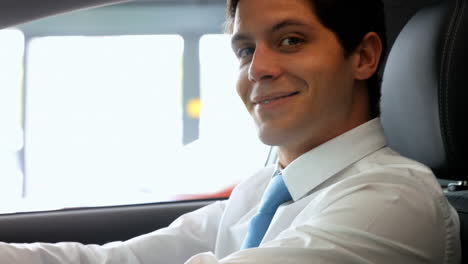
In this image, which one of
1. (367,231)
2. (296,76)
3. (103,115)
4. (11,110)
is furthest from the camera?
(103,115)

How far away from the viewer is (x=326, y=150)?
1284mm

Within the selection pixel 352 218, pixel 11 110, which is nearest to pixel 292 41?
pixel 352 218

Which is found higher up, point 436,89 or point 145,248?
point 436,89

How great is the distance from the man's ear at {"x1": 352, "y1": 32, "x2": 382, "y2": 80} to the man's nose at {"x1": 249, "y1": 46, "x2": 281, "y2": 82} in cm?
20

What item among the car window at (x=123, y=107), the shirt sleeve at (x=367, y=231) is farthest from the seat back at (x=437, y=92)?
the car window at (x=123, y=107)

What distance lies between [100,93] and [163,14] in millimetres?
580

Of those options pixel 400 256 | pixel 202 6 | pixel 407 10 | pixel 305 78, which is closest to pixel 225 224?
pixel 305 78

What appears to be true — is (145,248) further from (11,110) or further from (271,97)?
(11,110)

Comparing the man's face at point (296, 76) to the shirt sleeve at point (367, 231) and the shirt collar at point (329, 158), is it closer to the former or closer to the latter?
the shirt collar at point (329, 158)

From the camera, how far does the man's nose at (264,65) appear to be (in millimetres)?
1269

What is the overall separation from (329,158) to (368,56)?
26 cm

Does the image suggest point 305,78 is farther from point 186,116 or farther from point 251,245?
point 186,116

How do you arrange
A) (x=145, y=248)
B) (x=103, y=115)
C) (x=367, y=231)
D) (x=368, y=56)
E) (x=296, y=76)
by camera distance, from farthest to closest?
1. (x=103, y=115)
2. (x=145, y=248)
3. (x=368, y=56)
4. (x=296, y=76)
5. (x=367, y=231)

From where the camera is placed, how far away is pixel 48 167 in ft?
10.8
